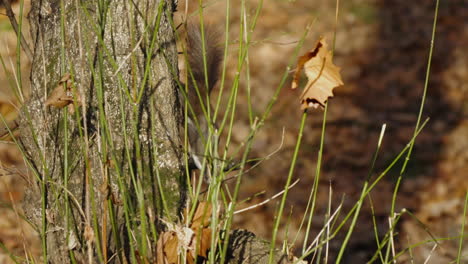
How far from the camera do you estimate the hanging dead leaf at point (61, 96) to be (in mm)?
1540

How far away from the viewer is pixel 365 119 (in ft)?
15.0

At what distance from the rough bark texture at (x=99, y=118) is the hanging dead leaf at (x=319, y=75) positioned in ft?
1.49

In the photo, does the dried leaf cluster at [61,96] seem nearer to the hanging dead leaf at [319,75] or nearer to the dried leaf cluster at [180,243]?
the dried leaf cluster at [180,243]

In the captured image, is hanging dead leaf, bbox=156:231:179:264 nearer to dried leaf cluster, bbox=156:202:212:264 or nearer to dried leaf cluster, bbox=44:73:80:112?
dried leaf cluster, bbox=156:202:212:264

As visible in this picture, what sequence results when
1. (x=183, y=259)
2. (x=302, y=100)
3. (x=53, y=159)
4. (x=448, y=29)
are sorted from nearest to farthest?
(x=302, y=100) → (x=183, y=259) → (x=53, y=159) → (x=448, y=29)

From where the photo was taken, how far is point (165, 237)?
5.10ft

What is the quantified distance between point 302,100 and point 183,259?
0.43m

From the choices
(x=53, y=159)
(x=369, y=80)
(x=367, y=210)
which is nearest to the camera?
(x=53, y=159)

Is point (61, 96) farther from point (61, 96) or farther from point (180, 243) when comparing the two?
point (180, 243)

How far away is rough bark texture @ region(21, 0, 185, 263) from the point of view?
1.64 meters

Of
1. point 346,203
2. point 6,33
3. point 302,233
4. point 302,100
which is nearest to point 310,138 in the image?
point 346,203

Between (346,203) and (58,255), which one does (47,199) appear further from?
(346,203)

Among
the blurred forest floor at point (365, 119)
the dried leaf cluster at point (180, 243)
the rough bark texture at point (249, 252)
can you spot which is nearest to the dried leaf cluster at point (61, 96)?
the dried leaf cluster at point (180, 243)

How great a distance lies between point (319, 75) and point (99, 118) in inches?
21.6
